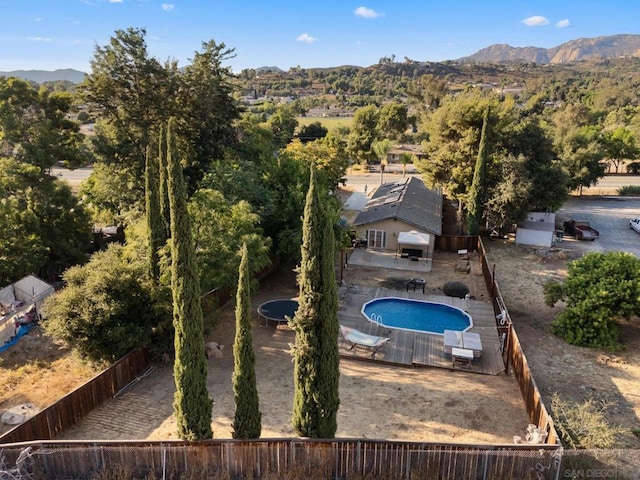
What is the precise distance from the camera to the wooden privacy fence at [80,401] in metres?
10.9

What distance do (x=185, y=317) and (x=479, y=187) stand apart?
2278cm

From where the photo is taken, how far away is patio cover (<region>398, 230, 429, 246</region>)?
83.7 feet

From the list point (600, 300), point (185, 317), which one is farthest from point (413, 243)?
point (185, 317)

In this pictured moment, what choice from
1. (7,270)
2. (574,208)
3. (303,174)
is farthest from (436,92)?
(7,270)

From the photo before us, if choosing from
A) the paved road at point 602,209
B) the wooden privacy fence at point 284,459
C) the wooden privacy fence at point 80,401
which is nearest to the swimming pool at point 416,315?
the wooden privacy fence at point 284,459

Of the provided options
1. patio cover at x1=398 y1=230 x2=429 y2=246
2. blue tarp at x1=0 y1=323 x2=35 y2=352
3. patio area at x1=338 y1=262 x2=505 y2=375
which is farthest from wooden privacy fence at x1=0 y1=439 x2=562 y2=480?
patio cover at x1=398 y1=230 x2=429 y2=246

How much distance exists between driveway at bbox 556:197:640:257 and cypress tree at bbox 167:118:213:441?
26315 millimetres

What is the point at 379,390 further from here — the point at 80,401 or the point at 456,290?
the point at 80,401

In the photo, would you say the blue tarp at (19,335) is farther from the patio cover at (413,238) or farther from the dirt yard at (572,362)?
the dirt yard at (572,362)

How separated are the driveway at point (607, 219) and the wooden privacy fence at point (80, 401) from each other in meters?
26.9

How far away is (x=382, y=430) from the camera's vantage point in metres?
12.2

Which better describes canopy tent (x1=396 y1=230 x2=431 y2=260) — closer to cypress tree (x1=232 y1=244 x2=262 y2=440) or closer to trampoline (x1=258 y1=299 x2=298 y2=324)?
trampoline (x1=258 y1=299 x2=298 y2=324)

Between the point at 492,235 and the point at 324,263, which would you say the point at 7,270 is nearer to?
the point at 324,263

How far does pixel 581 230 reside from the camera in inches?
1178
